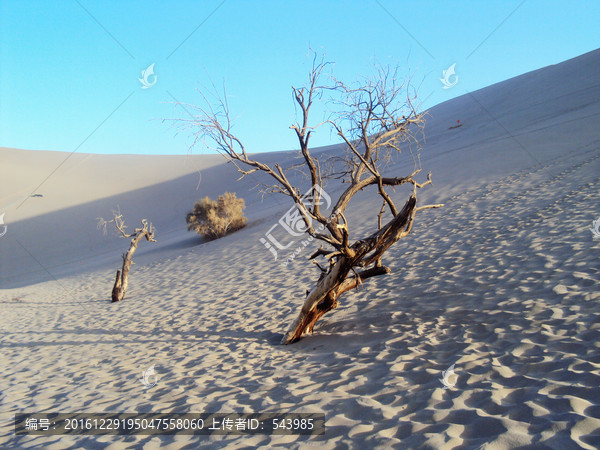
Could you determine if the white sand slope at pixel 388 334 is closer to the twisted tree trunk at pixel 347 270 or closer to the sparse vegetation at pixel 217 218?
the twisted tree trunk at pixel 347 270

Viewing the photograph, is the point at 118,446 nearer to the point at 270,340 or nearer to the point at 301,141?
the point at 270,340

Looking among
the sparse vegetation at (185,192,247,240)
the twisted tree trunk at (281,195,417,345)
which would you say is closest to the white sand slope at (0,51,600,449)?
the twisted tree trunk at (281,195,417,345)

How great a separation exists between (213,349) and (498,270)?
3.97m

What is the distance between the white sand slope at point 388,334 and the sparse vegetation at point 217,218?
2626 mm

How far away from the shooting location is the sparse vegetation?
16.8 metres

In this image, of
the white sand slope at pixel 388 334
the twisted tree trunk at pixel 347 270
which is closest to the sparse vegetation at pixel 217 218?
the white sand slope at pixel 388 334

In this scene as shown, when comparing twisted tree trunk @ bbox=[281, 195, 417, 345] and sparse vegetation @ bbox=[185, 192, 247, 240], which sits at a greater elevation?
sparse vegetation @ bbox=[185, 192, 247, 240]

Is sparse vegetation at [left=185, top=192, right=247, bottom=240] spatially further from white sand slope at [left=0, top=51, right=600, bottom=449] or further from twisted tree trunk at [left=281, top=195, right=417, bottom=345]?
twisted tree trunk at [left=281, top=195, right=417, bottom=345]

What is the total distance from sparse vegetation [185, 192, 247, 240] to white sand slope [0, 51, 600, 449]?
2626 mm

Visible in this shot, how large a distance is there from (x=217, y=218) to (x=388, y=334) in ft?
43.5

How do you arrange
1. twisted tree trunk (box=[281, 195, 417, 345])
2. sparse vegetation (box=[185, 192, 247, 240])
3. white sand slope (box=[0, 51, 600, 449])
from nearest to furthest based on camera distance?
white sand slope (box=[0, 51, 600, 449]) → twisted tree trunk (box=[281, 195, 417, 345]) → sparse vegetation (box=[185, 192, 247, 240])

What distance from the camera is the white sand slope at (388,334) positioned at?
267 cm

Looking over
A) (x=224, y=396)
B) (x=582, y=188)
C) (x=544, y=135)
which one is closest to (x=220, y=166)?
(x=544, y=135)

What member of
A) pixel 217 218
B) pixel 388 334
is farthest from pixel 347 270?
pixel 217 218
